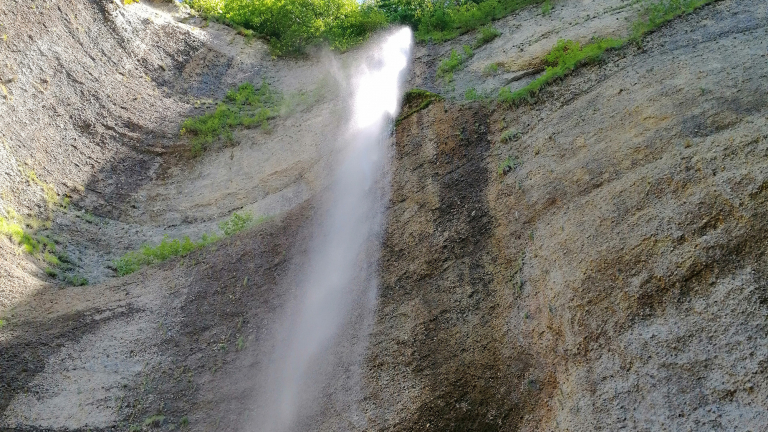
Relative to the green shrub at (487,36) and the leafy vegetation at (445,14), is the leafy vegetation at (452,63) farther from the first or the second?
the leafy vegetation at (445,14)

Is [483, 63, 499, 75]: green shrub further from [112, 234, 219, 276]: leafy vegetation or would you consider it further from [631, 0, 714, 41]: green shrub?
[112, 234, 219, 276]: leafy vegetation

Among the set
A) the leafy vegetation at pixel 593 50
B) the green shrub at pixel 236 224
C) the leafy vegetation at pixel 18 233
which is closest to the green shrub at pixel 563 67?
the leafy vegetation at pixel 593 50

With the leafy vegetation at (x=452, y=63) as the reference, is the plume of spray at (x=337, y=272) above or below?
below

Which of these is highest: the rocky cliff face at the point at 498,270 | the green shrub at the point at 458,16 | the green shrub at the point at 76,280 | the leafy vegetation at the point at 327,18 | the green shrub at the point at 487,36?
the leafy vegetation at the point at 327,18

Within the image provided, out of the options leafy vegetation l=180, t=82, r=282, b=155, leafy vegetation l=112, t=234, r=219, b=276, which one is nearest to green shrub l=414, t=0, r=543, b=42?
leafy vegetation l=180, t=82, r=282, b=155

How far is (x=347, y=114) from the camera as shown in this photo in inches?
677

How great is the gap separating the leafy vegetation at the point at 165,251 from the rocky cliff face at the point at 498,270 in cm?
38

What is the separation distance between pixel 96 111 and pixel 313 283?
346 inches

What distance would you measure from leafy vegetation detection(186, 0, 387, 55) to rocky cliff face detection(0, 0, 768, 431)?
24.5 ft

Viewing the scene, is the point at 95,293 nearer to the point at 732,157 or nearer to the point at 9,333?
the point at 9,333

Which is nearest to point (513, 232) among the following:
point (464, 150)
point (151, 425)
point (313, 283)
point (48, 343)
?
point (464, 150)

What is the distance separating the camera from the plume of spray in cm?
926

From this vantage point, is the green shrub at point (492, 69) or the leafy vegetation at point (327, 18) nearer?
the green shrub at point (492, 69)

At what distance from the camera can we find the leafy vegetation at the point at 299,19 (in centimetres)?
2198
